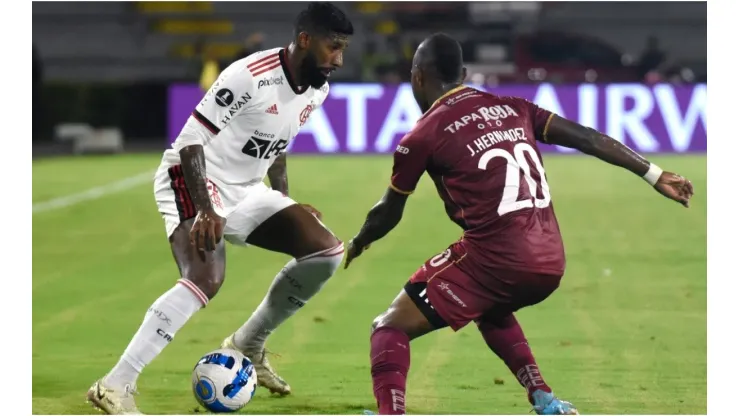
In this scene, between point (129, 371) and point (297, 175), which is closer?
point (129, 371)

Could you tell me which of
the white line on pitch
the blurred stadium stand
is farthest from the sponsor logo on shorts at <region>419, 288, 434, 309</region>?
the blurred stadium stand

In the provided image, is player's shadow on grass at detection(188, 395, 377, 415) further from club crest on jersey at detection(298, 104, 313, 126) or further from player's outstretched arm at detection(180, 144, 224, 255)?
club crest on jersey at detection(298, 104, 313, 126)

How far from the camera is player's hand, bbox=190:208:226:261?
5965 mm

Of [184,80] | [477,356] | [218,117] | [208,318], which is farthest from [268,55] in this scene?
[184,80]

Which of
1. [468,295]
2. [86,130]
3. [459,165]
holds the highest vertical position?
[459,165]

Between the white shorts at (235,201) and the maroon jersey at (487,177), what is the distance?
140cm

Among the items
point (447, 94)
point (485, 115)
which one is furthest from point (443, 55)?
point (485, 115)

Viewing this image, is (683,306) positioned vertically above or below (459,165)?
below

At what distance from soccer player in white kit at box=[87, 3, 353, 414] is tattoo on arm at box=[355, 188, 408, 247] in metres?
0.76

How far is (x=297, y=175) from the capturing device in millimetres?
18922

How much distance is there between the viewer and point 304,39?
662 centimetres

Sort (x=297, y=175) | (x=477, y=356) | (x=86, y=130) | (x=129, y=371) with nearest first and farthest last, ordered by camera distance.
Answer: (x=129, y=371) < (x=477, y=356) < (x=297, y=175) < (x=86, y=130)

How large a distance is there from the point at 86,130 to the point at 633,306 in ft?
60.6

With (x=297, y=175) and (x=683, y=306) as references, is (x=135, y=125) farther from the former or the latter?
(x=683, y=306)
